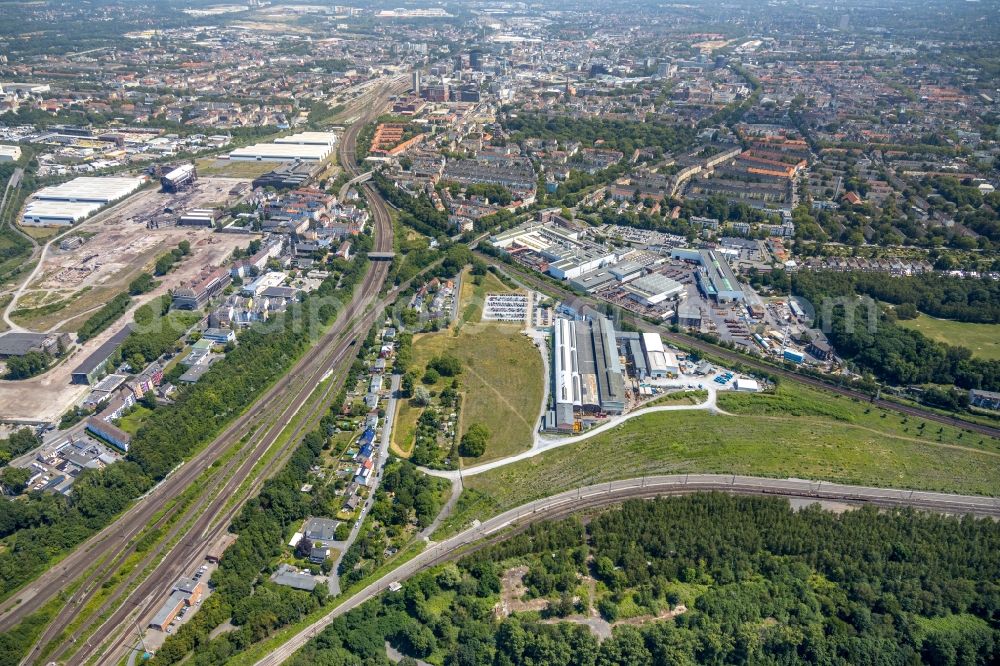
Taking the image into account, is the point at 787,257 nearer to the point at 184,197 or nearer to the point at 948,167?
the point at 948,167

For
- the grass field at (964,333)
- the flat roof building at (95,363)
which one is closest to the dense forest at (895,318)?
the grass field at (964,333)

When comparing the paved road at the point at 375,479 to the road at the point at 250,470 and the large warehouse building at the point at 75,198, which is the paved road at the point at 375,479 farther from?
the large warehouse building at the point at 75,198

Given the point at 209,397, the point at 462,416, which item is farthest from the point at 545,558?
the point at 209,397

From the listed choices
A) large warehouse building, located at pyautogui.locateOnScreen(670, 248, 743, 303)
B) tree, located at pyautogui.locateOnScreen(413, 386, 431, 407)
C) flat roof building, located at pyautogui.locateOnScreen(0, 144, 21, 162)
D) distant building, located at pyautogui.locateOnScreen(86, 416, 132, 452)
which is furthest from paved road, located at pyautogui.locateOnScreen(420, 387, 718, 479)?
flat roof building, located at pyautogui.locateOnScreen(0, 144, 21, 162)

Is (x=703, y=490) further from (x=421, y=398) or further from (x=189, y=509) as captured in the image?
(x=189, y=509)

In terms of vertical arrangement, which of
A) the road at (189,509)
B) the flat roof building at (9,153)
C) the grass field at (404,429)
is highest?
the flat roof building at (9,153)

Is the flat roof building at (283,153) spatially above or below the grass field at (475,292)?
above
